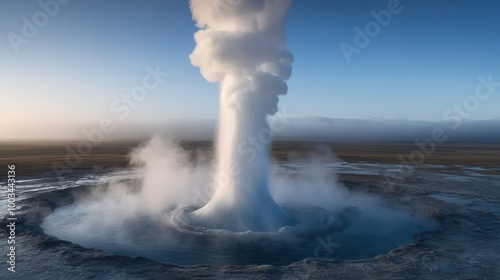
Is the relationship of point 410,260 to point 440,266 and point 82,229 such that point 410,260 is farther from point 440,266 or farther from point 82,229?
point 82,229

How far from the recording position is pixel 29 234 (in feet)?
45.5

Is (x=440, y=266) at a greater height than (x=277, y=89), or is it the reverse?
(x=277, y=89)

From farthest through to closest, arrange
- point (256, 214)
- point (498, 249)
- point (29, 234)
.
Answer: point (256, 214) → point (29, 234) → point (498, 249)

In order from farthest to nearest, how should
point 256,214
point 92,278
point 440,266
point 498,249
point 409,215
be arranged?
point 409,215 → point 256,214 → point 498,249 → point 440,266 → point 92,278

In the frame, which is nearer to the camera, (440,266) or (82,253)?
(440,266)

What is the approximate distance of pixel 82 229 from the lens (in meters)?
15.6

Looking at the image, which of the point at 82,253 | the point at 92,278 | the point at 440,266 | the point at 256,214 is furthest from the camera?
the point at 256,214

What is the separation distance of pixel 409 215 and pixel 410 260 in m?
8.29

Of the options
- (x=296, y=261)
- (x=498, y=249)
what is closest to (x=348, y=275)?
(x=296, y=261)

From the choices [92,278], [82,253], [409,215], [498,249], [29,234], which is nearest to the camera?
[92,278]

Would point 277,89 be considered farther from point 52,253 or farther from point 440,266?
point 52,253

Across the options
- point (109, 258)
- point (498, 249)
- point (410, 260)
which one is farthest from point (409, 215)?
point (109, 258)

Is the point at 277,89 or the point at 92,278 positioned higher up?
the point at 277,89

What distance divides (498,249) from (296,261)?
8085mm
